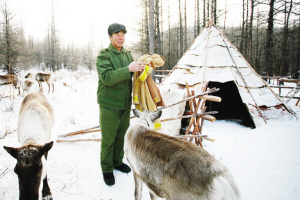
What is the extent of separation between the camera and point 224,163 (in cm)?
393

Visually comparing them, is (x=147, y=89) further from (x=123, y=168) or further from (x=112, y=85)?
(x=123, y=168)

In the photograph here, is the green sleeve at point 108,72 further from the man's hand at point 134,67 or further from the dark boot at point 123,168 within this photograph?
the dark boot at point 123,168

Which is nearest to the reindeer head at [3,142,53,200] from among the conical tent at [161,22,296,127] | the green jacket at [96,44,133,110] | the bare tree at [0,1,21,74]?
the green jacket at [96,44,133,110]

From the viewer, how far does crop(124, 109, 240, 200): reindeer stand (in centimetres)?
134

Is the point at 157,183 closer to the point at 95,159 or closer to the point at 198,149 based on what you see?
the point at 198,149

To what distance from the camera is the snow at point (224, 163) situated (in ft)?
9.51

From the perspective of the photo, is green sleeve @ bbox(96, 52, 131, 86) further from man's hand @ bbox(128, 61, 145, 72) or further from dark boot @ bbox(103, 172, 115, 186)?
dark boot @ bbox(103, 172, 115, 186)

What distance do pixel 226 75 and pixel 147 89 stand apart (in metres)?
4.28

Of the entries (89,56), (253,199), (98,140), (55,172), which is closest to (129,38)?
(98,140)

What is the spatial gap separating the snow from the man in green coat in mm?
492

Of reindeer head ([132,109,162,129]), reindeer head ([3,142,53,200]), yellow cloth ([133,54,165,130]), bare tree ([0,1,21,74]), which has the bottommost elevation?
reindeer head ([3,142,53,200])

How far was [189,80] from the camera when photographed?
6.10 meters

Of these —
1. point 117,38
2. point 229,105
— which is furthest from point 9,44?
point 229,105

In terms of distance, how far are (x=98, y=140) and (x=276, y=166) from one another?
4540 mm
